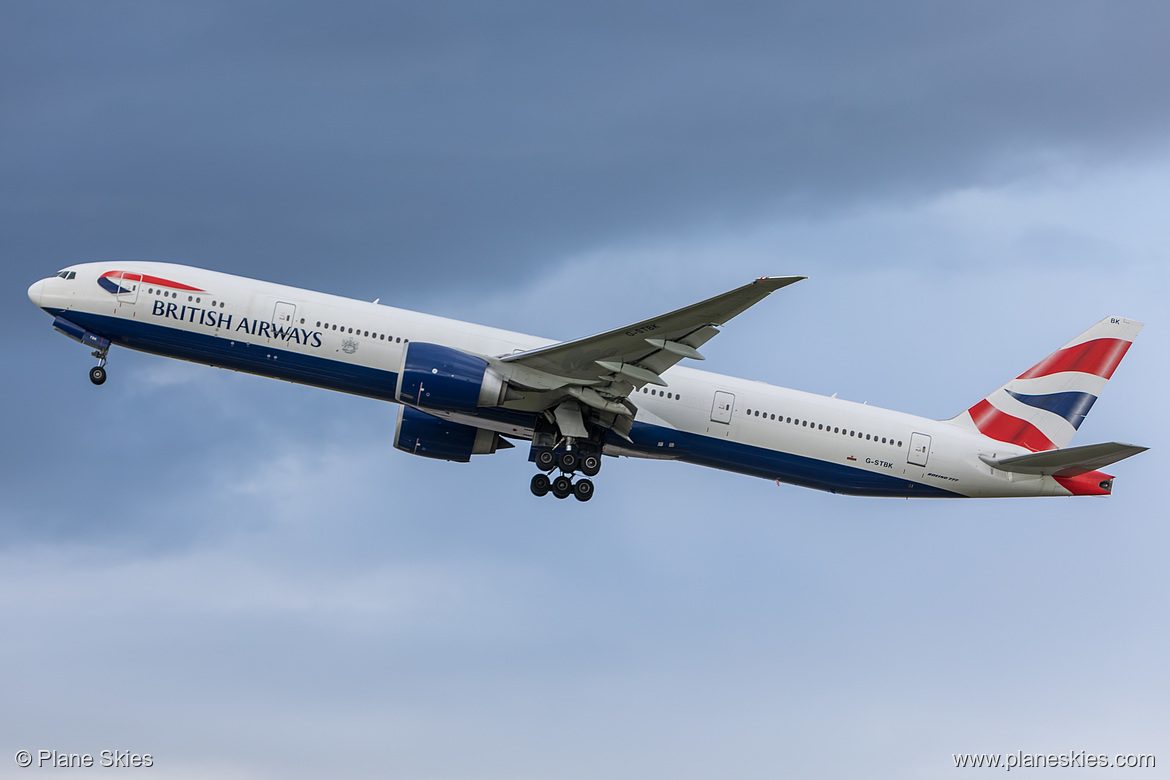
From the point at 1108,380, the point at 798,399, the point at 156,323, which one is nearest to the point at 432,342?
the point at 156,323

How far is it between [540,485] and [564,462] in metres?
1.41

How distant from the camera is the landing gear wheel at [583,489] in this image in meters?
39.3

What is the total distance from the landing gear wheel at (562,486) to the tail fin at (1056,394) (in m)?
13.8

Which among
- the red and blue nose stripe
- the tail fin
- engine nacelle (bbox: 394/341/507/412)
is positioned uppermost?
the tail fin

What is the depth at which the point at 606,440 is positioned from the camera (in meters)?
39.3

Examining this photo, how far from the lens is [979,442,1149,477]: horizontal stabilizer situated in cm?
3766

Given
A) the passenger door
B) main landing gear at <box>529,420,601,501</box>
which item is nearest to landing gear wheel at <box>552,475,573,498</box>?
main landing gear at <box>529,420,601,501</box>

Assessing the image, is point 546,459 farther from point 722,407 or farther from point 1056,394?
point 1056,394

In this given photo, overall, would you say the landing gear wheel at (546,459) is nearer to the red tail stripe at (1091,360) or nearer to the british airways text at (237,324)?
the british airways text at (237,324)

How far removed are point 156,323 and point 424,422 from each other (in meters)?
9.06

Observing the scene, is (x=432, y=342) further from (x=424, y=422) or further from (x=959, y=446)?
(x=959, y=446)

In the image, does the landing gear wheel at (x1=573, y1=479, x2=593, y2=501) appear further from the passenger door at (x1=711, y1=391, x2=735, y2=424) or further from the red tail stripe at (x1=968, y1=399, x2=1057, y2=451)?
the red tail stripe at (x1=968, y1=399, x2=1057, y2=451)

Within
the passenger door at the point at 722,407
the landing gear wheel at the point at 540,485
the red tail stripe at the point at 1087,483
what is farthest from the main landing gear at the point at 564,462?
the red tail stripe at the point at 1087,483

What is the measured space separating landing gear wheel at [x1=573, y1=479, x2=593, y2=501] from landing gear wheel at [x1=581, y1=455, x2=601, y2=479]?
32cm
